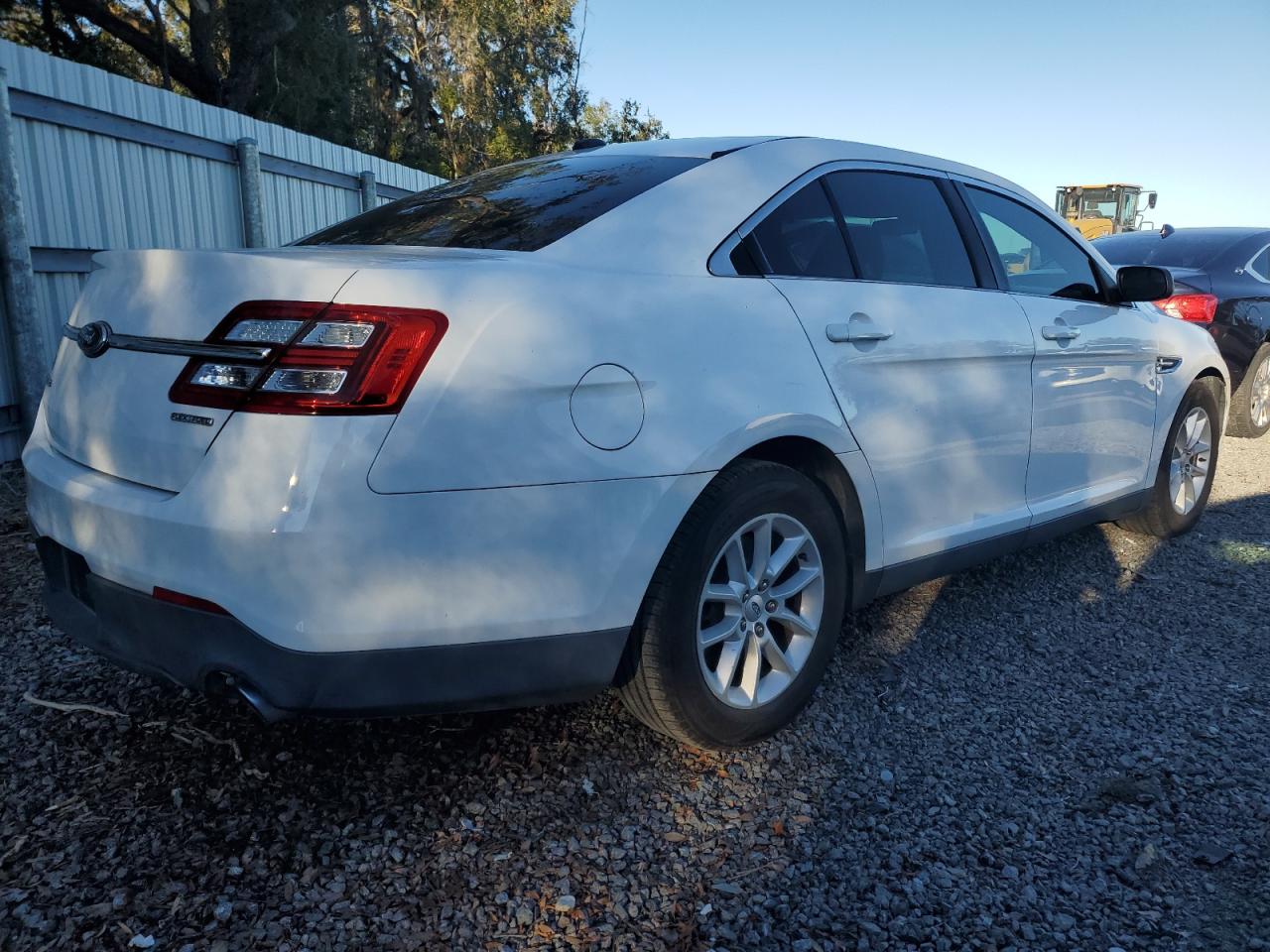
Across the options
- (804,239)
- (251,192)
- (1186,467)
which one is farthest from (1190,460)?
(251,192)

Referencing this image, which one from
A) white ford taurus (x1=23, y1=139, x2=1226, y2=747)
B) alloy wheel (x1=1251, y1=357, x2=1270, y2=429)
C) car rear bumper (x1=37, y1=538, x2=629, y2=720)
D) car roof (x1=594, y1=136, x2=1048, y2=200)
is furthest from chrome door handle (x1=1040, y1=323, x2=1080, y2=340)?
alloy wheel (x1=1251, y1=357, x2=1270, y2=429)

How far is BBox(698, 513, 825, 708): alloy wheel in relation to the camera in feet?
8.42

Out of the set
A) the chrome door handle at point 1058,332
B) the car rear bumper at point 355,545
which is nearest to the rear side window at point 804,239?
the car rear bumper at point 355,545

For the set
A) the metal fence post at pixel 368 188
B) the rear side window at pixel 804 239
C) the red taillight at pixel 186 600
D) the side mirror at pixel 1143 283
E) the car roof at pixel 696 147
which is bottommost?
the red taillight at pixel 186 600

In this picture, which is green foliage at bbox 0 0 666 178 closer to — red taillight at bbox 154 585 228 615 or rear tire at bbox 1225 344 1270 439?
rear tire at bbox 1225 344 1270 439

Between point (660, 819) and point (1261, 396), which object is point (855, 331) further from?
point (1261, 396)

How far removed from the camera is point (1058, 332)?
3.71 meters

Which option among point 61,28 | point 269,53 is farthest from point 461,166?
point 61,28

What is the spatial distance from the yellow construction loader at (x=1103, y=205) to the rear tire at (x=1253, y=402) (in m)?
15.1

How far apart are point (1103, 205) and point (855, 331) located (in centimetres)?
2336

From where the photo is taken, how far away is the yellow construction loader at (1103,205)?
22.3 metres

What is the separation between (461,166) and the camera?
3180 cm

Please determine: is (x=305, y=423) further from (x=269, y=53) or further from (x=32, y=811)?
(x=269, y=53)

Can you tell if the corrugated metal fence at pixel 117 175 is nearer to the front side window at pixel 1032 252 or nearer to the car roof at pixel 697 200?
the car roof at pixel 697 200
